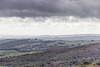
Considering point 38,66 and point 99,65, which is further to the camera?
point 38,66

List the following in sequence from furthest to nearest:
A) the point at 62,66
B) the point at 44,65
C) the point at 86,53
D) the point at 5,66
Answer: the point at 86,53 → the point at 5,66 → the point at 44,65 → the point at 62,66

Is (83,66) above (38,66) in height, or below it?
above

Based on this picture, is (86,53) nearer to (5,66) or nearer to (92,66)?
(5,66)

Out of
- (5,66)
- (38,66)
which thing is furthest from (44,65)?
(5,66)

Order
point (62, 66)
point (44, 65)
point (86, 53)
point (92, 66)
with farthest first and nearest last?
point (86, 53) → point (44, 65) → point (62, 66) → point (92, 66)

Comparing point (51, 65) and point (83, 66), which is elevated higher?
point (83, 66)

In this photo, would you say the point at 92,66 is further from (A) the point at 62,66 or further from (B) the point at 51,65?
(B) the point at 51,65

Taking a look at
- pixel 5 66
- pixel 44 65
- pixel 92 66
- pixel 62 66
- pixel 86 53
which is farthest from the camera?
pixel 86 53

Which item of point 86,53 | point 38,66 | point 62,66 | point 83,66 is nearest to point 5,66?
point 38,66
